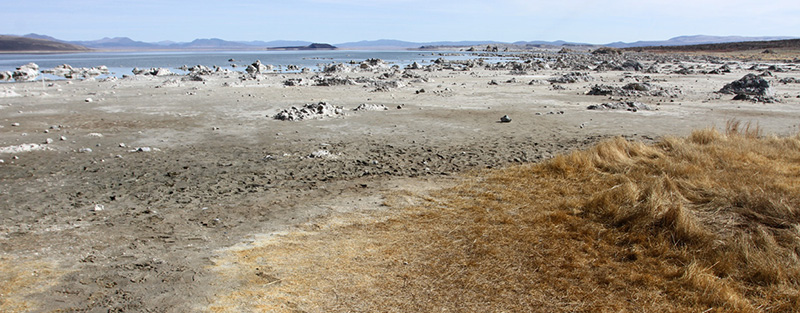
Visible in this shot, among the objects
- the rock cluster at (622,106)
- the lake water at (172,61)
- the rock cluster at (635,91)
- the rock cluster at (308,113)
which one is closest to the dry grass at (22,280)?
the rock cluster at (308,113)

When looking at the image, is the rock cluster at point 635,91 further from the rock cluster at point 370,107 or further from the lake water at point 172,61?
the lake water at point 172,61

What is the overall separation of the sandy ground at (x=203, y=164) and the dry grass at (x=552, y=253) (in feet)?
2.07

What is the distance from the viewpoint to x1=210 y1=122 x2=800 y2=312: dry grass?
399 centimetres

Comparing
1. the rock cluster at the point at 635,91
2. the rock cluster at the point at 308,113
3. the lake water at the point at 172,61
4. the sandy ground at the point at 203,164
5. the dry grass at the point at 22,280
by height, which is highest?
the lake water at the point at 172,61

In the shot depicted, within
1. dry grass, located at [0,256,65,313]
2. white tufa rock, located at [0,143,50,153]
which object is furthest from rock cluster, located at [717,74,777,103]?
white tufa rock, located at [0,143,50,153]

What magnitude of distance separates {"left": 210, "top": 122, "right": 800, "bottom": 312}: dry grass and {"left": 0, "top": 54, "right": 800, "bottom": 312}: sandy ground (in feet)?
2.07

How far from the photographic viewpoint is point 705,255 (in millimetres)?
4785

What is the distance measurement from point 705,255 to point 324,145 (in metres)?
7.52

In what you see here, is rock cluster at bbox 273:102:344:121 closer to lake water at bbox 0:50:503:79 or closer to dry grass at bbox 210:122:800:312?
dry grass at bbox 210:122:800:312

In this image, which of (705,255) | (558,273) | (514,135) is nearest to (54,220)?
(558,273)

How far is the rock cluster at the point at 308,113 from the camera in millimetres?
13914

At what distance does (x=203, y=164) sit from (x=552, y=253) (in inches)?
259

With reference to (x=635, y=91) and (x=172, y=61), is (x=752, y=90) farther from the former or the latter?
(x=172, y=61)

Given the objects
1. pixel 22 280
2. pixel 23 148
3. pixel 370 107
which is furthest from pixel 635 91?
pixel 22 280
